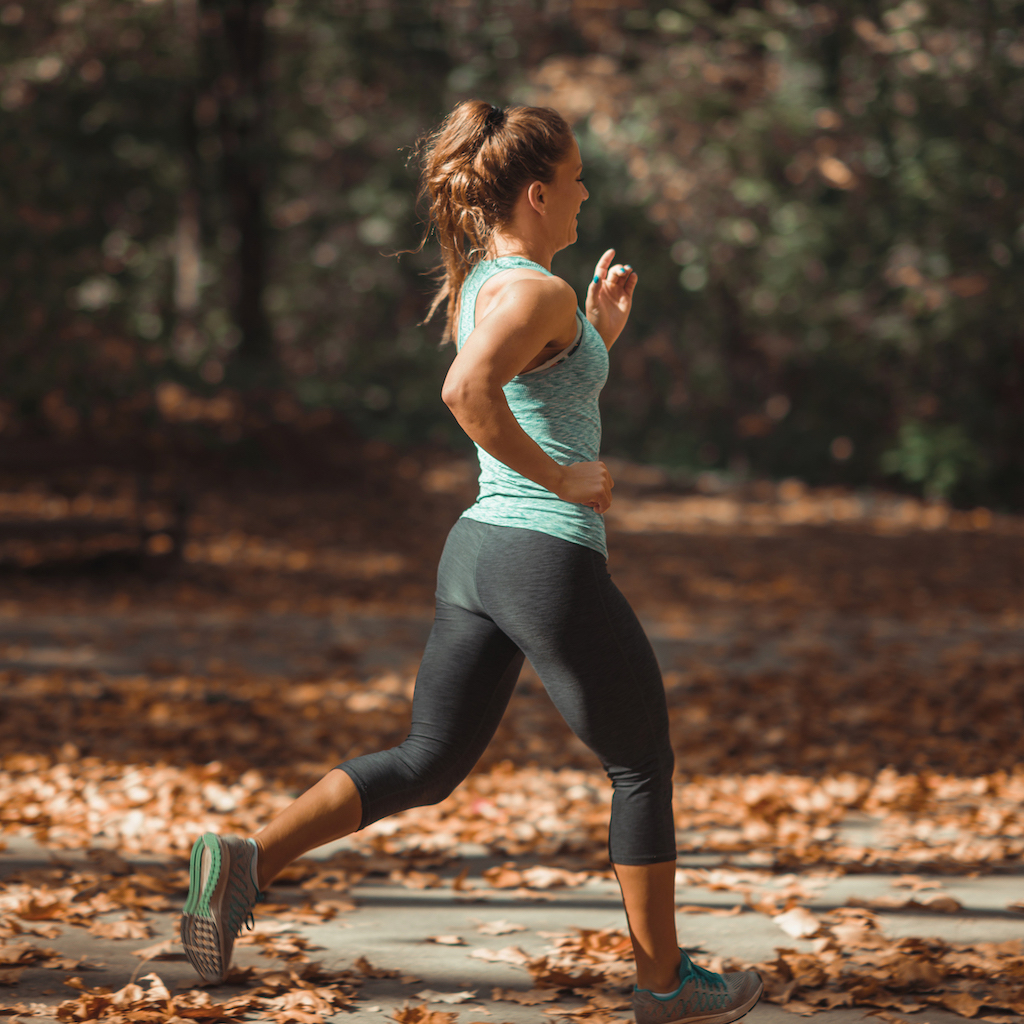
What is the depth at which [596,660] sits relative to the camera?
8.91ft

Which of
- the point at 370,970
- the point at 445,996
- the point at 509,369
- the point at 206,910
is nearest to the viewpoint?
the point at 509,369

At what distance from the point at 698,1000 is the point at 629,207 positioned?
19.9 meters

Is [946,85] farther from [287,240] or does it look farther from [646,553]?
[287,240]

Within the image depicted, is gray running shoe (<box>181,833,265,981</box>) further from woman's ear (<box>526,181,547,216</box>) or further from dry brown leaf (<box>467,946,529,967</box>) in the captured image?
woman's ear (<box>526,181,547,216</box>)

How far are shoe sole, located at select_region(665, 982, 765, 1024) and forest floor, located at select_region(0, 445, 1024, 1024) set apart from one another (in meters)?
0.28

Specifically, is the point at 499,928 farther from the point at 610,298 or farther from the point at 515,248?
the point at 515,248

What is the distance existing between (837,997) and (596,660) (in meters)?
1.20

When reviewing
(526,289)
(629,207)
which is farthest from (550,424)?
(629,207)

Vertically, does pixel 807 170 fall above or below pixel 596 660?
above

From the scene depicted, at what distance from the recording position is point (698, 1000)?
9.23 ft

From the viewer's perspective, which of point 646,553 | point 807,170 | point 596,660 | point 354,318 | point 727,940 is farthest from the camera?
point 354,318

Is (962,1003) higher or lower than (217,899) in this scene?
lower

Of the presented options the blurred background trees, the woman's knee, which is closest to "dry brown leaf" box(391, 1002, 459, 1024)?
the woman's knee

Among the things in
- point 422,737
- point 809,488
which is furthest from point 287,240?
point 422,737
